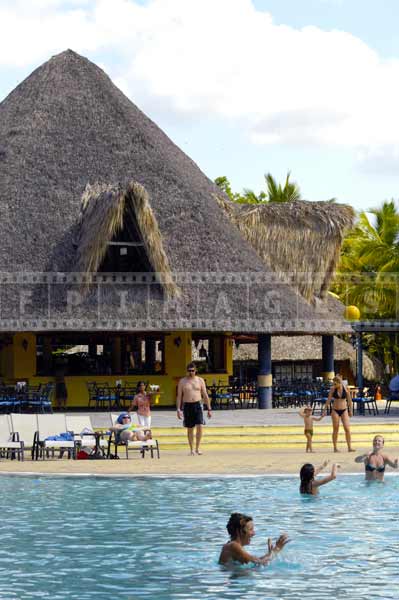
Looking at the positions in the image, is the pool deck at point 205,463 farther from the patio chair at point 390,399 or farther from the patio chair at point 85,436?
the patio chair at point 390,399

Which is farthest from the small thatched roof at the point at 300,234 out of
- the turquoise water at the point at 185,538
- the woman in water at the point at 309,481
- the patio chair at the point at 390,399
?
the woman in water at the point at 309,481

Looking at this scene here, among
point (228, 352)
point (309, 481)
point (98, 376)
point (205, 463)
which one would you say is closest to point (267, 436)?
point (205, 463)

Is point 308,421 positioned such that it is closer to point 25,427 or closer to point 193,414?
point 193,414

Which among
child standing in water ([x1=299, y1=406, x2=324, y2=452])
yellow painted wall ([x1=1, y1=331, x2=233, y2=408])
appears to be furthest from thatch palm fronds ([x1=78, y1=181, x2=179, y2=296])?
child standing in water ([x1=299, y1=406, x2=324, y2=452])

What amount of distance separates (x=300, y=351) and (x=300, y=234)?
22.6 feet

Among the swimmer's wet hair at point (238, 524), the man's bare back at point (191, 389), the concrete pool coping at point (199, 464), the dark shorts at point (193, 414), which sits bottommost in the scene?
the swimmer's wet hair at point (238, 524)

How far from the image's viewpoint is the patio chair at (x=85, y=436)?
827 inches

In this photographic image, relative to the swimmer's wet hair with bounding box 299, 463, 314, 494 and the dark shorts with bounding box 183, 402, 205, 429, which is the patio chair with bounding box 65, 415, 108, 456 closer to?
the dark shorts with bounding box 183, 402, 205, 429

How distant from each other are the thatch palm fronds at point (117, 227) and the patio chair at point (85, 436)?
9.13 m

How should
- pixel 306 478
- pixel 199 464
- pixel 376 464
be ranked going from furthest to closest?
pixel 199 464
pixel 376 464
pixel 306 478

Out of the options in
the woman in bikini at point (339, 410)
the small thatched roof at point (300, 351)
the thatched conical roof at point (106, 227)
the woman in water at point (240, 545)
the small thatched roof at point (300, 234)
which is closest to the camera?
the woman in water at point (240, 545)

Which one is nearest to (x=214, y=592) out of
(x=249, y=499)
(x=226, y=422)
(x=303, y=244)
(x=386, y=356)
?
(x=249, y=499)

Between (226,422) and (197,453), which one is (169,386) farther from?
(197,453)

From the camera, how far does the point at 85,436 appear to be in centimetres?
2166
